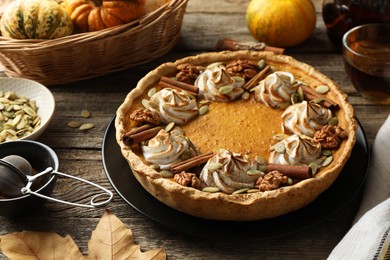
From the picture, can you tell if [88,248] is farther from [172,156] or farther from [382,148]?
[382,148]

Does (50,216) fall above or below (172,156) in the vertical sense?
below

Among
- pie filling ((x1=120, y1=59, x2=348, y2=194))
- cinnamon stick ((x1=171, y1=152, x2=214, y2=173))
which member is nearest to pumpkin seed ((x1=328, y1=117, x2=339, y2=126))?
pie filling ((x1=120, y1=59, x2=348, y2=194))

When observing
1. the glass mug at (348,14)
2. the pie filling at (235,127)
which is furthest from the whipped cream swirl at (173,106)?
the glass mug at (348,14)

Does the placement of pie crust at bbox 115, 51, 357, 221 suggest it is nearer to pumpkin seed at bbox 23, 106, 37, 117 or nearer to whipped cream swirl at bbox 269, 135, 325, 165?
whipped cream swirl at bbox 269, 135, 325, 165

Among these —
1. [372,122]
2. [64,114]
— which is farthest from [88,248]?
[372,122]

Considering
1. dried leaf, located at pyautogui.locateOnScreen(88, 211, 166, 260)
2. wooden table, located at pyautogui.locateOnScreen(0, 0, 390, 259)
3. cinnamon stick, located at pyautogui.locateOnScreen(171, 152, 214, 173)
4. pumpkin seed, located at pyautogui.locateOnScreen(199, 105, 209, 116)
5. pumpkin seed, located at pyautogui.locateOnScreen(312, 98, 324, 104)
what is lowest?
wooden table, located at pyautogui.locateOnScreen(0, 0, 390, 259)

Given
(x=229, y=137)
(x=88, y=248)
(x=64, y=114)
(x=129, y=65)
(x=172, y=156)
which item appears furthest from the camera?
(x=129, y=65)

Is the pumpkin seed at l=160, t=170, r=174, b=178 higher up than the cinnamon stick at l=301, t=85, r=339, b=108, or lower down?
lower down

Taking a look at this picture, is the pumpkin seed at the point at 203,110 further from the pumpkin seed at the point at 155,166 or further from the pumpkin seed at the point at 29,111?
the pumpkin seed at the point at 29,111
